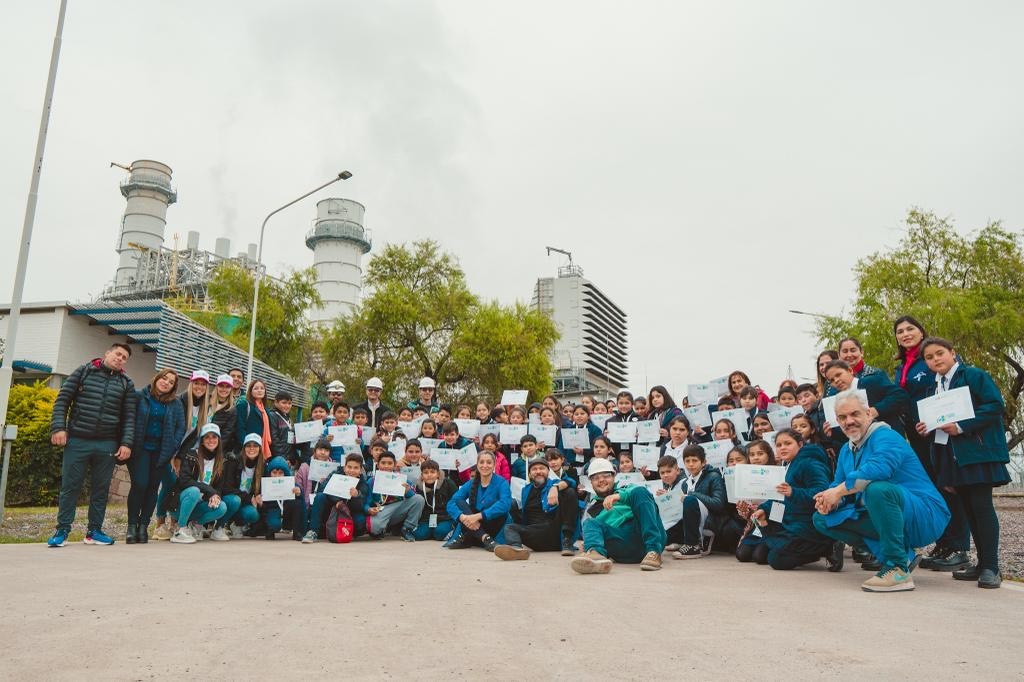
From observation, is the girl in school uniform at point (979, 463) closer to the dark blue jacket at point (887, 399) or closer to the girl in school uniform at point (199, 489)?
the dark blue jacket at point (887, 399)

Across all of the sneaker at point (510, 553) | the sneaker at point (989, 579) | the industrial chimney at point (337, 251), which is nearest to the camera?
the sneaker at point (989, 579)

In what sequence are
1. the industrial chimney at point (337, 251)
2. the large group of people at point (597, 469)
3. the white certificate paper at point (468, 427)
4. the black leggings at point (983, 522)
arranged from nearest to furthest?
the black leggings at point (983, 522), the large group of people at point (597, 469), the white certificate paper at point (468, 427), the industrial chimney at point (337, 251)

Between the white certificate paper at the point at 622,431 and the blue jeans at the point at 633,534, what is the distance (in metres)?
3.19

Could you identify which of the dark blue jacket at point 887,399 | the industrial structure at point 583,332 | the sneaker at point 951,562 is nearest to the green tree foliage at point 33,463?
the dark blue jacket at point 887,399

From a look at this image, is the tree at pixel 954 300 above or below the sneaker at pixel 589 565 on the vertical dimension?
above

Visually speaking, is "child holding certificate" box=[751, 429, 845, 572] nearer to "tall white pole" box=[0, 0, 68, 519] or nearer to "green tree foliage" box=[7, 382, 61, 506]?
"tall white pole" box=[0, 0, 68, 519]

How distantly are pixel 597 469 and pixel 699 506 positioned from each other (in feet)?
4.33

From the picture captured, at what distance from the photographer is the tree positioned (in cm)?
1908

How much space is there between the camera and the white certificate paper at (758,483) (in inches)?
259

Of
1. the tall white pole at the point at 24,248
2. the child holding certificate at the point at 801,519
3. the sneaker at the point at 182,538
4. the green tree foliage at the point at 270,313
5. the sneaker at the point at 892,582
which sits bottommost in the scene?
the sneaker at the point at 182,538

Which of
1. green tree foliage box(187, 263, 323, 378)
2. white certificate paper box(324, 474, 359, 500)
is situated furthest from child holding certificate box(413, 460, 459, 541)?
green tree foliage box(187, 263, 323, 378)

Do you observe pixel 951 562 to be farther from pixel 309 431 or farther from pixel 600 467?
pixel 309 431

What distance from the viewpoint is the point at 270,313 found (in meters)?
33.4

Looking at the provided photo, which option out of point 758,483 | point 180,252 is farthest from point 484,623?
point 180,252
